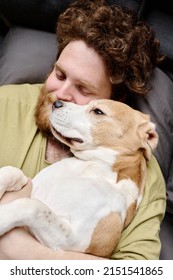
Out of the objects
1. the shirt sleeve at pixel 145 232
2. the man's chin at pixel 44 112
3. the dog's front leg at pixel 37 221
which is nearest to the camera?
the dog's front leg at pixel 37 221

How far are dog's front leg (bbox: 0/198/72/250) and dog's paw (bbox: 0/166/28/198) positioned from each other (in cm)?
12

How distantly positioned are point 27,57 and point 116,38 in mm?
509

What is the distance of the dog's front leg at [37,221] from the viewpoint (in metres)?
1.29

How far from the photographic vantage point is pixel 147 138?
1.59 m

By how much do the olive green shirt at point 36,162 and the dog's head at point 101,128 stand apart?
0.13 m

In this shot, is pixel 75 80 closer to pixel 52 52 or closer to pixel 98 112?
pixel 98 112

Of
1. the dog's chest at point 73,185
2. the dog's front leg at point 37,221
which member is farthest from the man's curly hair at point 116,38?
the dog's front leg at point 37,221

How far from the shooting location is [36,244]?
135 centimetres

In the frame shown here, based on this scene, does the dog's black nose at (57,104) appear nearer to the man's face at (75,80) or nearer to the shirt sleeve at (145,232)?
the man's face at (75,80)

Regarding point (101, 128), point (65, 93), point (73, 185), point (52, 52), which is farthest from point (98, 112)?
point (52, 52)

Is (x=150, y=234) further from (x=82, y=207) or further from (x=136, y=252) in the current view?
(x=82, y=207)

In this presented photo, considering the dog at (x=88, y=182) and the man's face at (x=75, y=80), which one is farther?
the man's face at (x=75, y=80)
